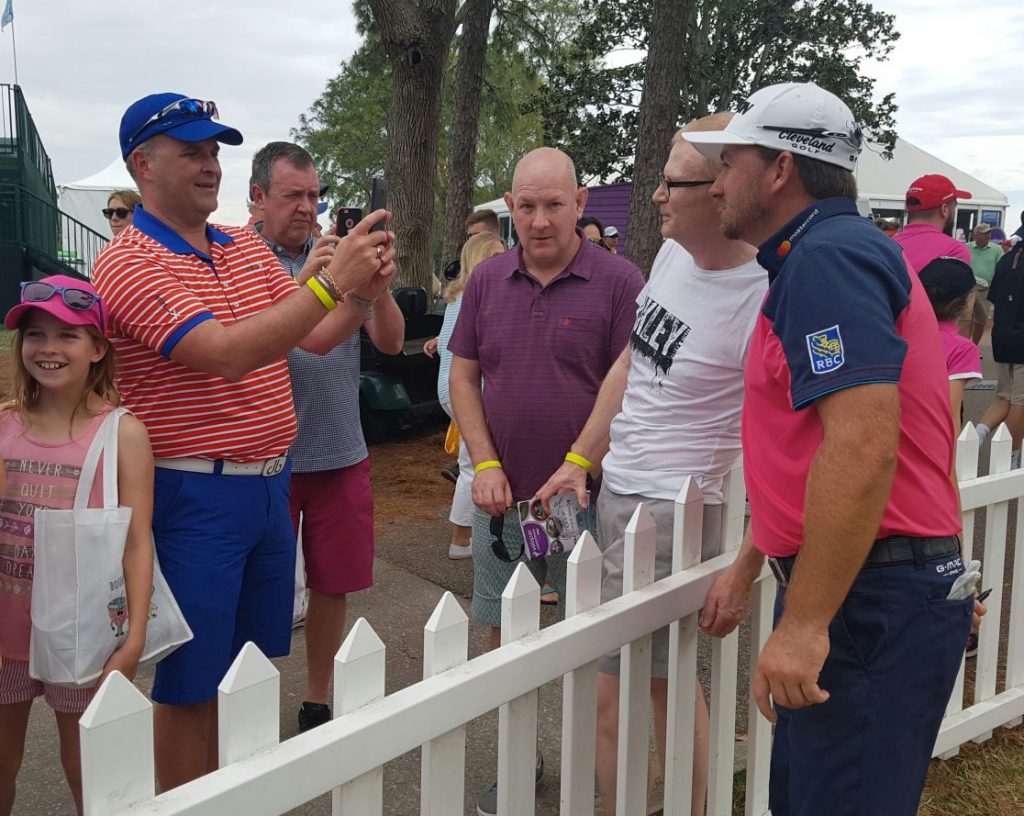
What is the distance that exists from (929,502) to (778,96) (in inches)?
31.6

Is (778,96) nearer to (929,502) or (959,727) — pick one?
(929,502)

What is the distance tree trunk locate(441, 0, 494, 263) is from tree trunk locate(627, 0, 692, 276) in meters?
2.79

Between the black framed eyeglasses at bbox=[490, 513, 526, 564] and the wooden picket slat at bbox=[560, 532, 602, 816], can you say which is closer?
the wooden picket slat at bbox=[560, 532, 602, 816]

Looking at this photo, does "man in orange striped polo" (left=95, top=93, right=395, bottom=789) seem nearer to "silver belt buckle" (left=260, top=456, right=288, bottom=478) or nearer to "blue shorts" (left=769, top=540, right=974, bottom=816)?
"silver belt buckle" (left=260, top=456, right=288, bottom=478)

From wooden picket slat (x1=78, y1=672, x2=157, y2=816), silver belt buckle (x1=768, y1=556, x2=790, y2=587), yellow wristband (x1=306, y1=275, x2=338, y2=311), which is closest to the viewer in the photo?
wooden picket slat (x1=78, y1=672, x2=157, y2=816)

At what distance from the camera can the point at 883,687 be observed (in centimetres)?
166

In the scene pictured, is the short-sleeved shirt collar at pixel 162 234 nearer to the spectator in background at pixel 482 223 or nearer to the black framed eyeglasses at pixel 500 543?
the black framed eyeglasses at pixel 500 543

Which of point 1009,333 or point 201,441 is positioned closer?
point 201,441

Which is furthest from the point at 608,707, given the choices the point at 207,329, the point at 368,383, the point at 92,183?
the point at 92,183

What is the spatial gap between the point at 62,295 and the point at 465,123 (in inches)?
447

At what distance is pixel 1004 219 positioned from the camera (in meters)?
29.2

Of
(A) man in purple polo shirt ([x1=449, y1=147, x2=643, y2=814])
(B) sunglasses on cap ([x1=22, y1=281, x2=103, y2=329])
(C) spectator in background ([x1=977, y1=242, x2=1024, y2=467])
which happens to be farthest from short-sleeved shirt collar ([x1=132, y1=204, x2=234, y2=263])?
(C) spectator in background ([x1=977, y1=242, x2=1024, y2=467])

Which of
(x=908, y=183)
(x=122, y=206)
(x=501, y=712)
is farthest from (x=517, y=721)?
(x=908, y=183)

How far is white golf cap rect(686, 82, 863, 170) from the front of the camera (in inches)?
66.4
